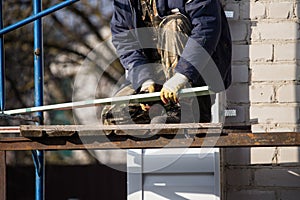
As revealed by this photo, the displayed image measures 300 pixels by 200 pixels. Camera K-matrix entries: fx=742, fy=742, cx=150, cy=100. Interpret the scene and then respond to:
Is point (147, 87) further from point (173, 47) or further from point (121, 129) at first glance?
point (121, 129)

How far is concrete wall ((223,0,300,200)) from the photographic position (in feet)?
11.9

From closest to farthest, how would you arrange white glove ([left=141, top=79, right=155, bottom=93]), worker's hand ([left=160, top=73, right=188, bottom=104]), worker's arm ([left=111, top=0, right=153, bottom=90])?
1. worker's hand ([left=160, top=73, right=188, bottom=104])
2. white glove ([left=141, top=79, right=155, bottom=93])
3. worker's arm ([left=111, top=0, right=153, bottom=90])

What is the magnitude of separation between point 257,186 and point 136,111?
997mm

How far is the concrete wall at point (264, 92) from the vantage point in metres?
3.63

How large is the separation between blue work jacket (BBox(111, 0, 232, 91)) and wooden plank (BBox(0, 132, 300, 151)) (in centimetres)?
28

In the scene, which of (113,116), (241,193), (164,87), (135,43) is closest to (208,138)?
(164,87)

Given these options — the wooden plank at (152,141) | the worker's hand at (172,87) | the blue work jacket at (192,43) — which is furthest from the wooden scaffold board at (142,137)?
the blue work jacket at (192,43)

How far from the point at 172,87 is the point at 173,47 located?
0.23 meters

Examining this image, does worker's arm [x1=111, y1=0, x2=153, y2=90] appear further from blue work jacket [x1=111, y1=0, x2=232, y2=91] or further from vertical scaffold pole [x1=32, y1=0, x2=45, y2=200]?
vertical scaffold pole [x1=32, y1=0, x2=45, y2=200]

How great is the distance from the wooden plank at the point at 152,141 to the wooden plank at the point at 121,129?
0.10 feet

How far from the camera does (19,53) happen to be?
749 cm

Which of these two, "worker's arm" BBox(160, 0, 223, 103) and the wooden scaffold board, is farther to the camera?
"worker's arm" BBox(160, 0, 223, 103)

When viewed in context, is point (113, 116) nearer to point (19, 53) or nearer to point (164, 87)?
point (164, 87)

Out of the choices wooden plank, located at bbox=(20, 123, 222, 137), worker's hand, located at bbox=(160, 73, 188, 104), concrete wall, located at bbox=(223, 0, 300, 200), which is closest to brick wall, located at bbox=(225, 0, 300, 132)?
concrete wall, located at bbox=(223, 0, 300, 200)
